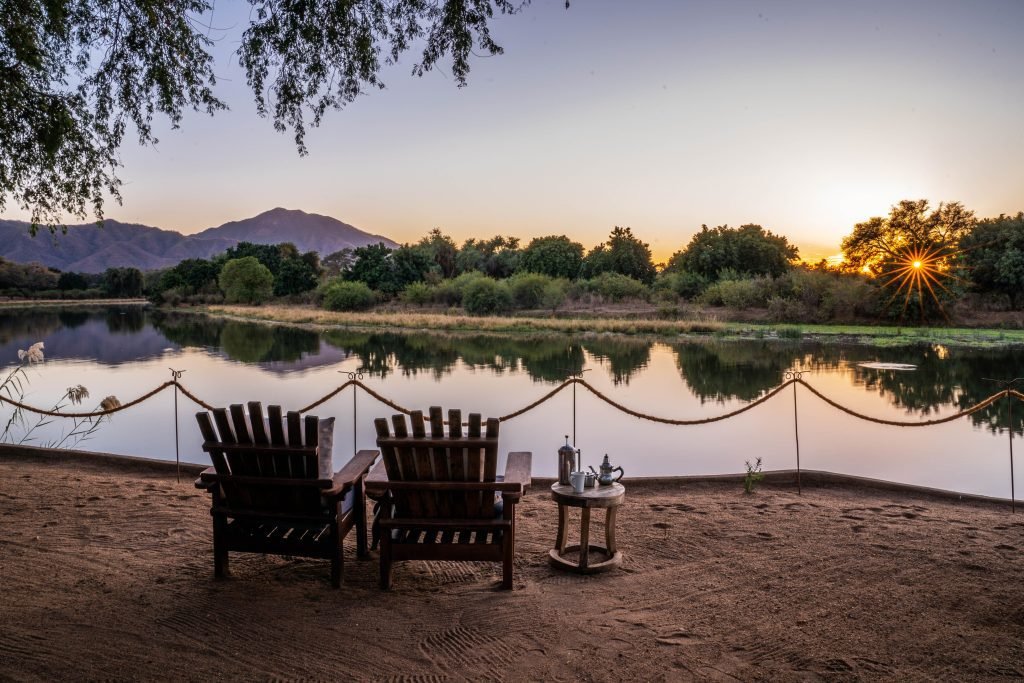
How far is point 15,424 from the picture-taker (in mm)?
15242

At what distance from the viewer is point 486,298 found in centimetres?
6200

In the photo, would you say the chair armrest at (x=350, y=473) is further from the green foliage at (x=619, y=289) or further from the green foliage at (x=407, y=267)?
the green foliage at (x=407, y=267)

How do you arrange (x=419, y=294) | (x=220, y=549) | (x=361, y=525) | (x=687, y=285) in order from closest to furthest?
(x=220, y=549), (x=361, y=525), (x=687, y=285), (x=419, y=294)

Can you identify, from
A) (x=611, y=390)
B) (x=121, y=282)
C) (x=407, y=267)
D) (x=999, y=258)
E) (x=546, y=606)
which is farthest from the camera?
(x=121, y=282)

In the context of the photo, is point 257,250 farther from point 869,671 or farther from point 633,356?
point 869,671

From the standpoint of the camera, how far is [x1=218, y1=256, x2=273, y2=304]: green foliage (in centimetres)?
8794

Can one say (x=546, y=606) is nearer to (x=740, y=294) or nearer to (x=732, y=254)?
(x=740, y=294)

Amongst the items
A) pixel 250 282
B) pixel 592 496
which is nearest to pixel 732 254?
pixel 250 282

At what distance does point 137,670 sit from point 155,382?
78.1ft

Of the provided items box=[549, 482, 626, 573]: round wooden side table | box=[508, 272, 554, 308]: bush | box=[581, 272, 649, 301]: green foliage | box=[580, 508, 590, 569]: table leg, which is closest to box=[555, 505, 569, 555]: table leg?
box=[549, 482, 626, 573]: round wooden side table

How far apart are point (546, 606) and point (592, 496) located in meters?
0.87

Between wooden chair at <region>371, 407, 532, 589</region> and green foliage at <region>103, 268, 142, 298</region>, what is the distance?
12779 centimetres

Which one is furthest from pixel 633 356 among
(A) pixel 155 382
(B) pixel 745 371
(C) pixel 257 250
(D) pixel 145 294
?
(D) pixel 145 294

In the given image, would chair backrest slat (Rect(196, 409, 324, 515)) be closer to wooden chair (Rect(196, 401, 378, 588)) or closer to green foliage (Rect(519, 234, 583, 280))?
wooden chair (Rect(196, 401, 378, 588))
